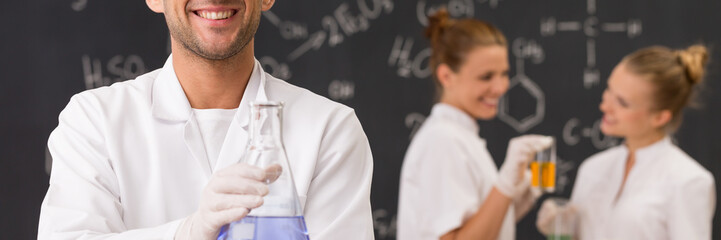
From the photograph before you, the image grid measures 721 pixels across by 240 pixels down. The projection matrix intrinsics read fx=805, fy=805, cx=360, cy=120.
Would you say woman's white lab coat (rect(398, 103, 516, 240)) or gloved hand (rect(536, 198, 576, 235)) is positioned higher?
woman's white lab coat (rect(398, 103, 516, 240))

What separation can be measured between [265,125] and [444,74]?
227 cm

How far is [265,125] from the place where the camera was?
2.72ft

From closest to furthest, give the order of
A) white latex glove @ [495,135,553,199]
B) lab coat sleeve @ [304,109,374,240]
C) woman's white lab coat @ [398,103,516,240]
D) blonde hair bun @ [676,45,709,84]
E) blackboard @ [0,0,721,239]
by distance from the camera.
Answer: lab coat sleeve @ [304,109,374,240], blackboard @ [0,0,721,239], woman's white lab coat @ [398,103,516,240], white latex glove @ [495,135,553,199], blonde hair bun @ [676,45,709,84]

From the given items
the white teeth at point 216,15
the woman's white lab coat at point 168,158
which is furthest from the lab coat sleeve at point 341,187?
the white teeth at point 216,15

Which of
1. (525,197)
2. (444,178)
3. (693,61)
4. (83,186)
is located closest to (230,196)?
(83,186)

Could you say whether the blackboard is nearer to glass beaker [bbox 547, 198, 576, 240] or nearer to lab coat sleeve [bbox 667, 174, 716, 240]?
glass beaker [bbox 547, 198, 576, 240]

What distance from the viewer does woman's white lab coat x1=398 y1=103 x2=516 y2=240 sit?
2.84 meters

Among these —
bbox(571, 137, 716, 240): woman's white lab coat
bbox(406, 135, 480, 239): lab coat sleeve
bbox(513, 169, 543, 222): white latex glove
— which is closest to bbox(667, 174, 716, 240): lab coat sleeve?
bbox(571, 137, 716, 240): woman's white lab coat

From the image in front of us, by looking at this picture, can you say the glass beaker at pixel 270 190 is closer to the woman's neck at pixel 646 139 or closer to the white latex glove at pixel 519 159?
the white latex glove at pixel 519 159

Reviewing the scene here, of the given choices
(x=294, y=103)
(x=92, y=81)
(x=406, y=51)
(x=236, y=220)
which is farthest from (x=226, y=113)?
(x=406, y=51)

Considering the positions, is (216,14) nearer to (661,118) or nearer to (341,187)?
(341,187)

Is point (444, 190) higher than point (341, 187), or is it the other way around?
point (341, 187)

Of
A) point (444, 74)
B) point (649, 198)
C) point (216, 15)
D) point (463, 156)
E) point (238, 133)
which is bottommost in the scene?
point (649, 198)

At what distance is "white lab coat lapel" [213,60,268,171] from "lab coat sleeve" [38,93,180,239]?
17cm
